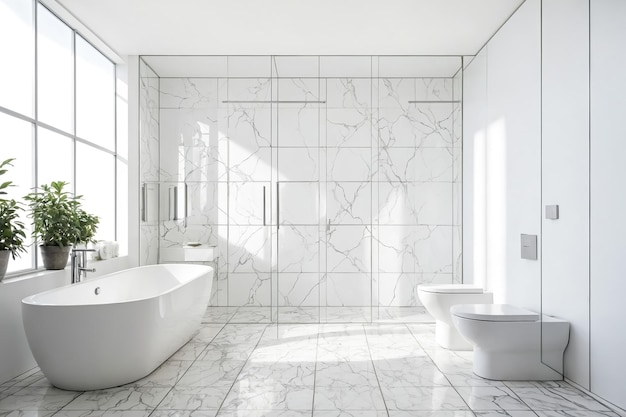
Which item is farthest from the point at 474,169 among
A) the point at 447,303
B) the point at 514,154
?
the point at 447,303

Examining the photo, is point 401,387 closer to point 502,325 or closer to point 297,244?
point 502,325

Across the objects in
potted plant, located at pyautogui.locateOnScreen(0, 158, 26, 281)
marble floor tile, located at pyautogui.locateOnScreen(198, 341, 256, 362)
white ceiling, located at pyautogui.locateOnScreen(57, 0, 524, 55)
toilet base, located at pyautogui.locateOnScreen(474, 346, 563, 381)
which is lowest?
marble floor tile, located at pyautogui.locateOnScreen(198, 341, 256, 362)

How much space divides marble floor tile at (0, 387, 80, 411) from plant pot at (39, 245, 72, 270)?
1007 mm

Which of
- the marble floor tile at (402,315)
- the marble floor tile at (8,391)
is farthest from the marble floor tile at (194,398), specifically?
the marble floor tile at (402,315)

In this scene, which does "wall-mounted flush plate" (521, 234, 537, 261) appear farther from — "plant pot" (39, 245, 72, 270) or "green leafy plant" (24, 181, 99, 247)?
"plant pot" (39, 245, 72, 270)

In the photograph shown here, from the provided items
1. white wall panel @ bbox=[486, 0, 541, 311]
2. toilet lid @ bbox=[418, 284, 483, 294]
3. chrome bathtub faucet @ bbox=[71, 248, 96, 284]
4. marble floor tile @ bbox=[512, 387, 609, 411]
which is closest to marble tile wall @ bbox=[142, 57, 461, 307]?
white wall panel @ bbox=[486, 0, 541, 311]

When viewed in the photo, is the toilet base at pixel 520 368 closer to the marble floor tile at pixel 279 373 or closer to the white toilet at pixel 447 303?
the white toilet at pixel 447 303

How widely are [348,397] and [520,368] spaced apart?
122 cm

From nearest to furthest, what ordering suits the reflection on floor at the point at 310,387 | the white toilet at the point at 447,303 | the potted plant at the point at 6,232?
the reflection on floor at the point at 310,387, the potted plant at the point at 6,232, the white toilet at the point at 447,303

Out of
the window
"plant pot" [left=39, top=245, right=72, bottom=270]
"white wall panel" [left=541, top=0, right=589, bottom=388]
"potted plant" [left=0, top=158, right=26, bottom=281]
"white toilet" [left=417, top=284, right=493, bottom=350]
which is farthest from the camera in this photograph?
"white toilet" [left=417, top=284, right=493, bottom=350]

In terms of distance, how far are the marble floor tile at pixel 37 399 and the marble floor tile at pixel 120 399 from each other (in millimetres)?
69

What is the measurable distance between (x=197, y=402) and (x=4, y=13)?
3591 mm

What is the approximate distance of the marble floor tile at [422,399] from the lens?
2.82 metres

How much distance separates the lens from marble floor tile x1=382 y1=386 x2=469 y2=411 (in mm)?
2824
